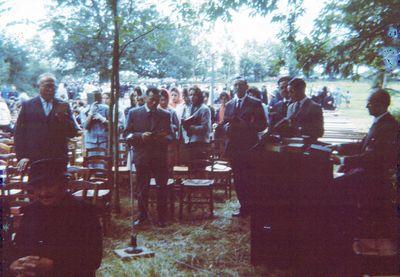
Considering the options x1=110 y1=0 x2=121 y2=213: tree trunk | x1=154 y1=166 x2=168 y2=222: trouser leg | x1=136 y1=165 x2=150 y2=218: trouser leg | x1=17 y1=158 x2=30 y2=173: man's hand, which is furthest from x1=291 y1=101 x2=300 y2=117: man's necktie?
x1=17 y1=158 x2=30 y2=173: man's hand

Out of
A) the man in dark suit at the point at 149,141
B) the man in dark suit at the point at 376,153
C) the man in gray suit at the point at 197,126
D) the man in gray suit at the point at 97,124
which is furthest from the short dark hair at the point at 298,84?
the man in gray suit at the point at 97,124

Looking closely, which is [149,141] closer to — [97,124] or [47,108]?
[47,108]

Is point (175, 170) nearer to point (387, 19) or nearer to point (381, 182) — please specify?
point (381, 182)

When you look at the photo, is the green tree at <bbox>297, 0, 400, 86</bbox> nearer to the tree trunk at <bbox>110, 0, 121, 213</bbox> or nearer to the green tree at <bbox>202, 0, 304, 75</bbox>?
the green tree at <bbox>202, 0, 304, 75</bbox>

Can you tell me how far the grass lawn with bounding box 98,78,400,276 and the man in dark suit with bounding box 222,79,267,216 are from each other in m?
0.80

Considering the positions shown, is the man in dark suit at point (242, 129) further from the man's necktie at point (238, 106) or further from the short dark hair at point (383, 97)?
the short dark hair at point (383, 97)

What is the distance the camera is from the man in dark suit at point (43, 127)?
493 cm

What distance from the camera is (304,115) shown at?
209 inches

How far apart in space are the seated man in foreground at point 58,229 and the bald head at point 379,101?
10.2 ft

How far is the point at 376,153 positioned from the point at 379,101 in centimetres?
55

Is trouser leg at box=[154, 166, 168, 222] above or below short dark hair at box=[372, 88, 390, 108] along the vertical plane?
below

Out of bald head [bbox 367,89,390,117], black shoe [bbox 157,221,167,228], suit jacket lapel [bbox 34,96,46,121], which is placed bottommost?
black shoe [bbox 157,221,167,228]

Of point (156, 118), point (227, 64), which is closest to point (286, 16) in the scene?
point (156, 118)

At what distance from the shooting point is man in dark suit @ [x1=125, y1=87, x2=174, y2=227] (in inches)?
242
